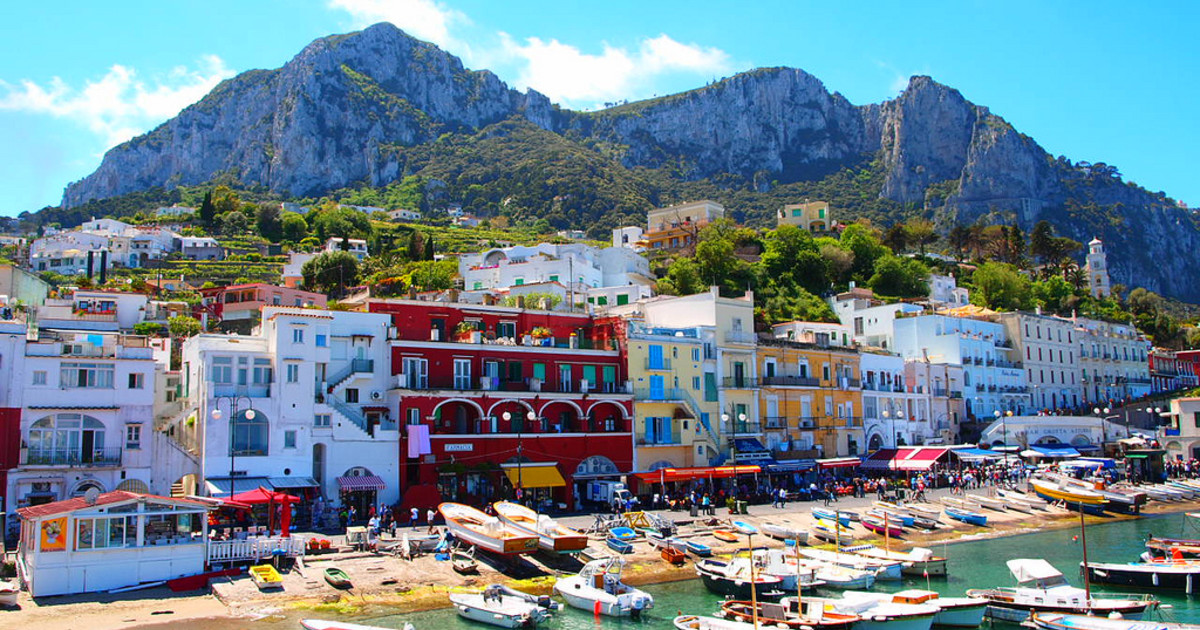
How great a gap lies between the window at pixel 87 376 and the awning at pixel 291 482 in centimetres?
845

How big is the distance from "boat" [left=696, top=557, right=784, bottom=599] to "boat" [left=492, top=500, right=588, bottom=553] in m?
4.86

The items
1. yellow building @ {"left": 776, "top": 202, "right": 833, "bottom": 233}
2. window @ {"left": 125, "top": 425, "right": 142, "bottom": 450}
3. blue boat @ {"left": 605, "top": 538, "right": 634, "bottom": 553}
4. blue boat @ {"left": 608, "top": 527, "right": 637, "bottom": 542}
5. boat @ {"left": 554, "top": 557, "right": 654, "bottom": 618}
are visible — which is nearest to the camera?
boat @ {"left": 554, "top": 557, "right": 654, "bottom": 618}

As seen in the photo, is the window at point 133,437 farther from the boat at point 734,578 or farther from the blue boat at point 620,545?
the boat at point 734,578

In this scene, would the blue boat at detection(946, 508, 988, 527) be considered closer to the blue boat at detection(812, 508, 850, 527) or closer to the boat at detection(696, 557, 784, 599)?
the blue boat at detection(812, 508, 850, 527)

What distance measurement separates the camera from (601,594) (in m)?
34.2

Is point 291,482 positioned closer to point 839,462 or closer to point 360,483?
point 360,483

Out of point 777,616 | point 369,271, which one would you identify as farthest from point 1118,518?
point 369,271

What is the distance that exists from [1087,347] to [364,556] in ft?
280

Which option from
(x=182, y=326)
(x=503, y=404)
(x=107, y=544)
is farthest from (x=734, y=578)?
(x=182, y=326)

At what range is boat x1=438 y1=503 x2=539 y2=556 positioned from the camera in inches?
1494

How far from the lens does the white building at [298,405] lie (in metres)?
43.9

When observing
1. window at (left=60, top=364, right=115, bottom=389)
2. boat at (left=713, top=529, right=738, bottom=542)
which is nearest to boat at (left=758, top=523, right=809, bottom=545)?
boat at (left=713, top=529, right=738, bottom=542)

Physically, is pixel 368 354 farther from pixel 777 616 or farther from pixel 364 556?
pixel 777 616

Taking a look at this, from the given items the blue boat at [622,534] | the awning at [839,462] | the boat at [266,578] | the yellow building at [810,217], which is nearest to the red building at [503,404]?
the blue boat at [622,534]
